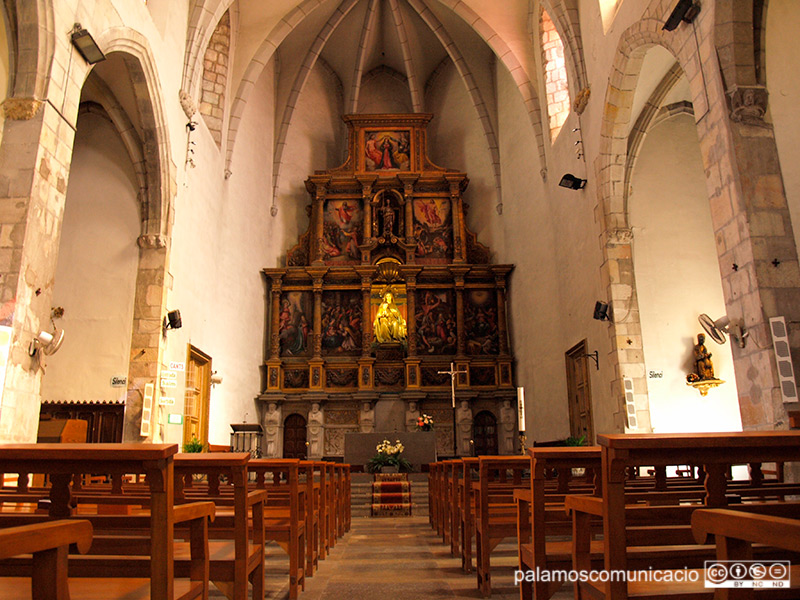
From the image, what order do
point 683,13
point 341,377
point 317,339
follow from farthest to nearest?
1. point 317,339
2. point 341,377
3. point 683,13

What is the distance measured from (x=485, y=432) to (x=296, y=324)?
5.87 m

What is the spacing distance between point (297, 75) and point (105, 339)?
11340mm

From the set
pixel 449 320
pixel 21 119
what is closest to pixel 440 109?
pixel 449 320

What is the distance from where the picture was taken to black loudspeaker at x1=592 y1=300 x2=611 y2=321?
1055 cm

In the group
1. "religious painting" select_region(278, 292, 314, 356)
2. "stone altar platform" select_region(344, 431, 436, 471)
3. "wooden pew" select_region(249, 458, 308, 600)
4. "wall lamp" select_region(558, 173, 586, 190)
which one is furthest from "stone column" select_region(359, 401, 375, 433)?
"wooden pew" select_region(249, 458, 308, 600)

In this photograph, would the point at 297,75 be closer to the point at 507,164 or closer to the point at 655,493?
the point at 507,164

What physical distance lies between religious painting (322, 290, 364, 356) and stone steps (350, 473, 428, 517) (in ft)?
17.7

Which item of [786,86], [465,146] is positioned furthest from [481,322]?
[786,86]

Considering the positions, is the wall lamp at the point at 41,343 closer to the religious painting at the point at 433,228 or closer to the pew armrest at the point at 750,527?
the pew armrest at the point at 750,527

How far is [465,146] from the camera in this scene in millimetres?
20375

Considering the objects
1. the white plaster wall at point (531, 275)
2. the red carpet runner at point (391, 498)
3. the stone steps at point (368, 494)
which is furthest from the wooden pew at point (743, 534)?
the white plaster wall at point (531, 275)

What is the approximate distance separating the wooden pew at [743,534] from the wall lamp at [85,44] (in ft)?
27.3

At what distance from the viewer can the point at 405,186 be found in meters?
19.0

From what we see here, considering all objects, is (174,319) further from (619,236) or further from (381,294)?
(381,294)
